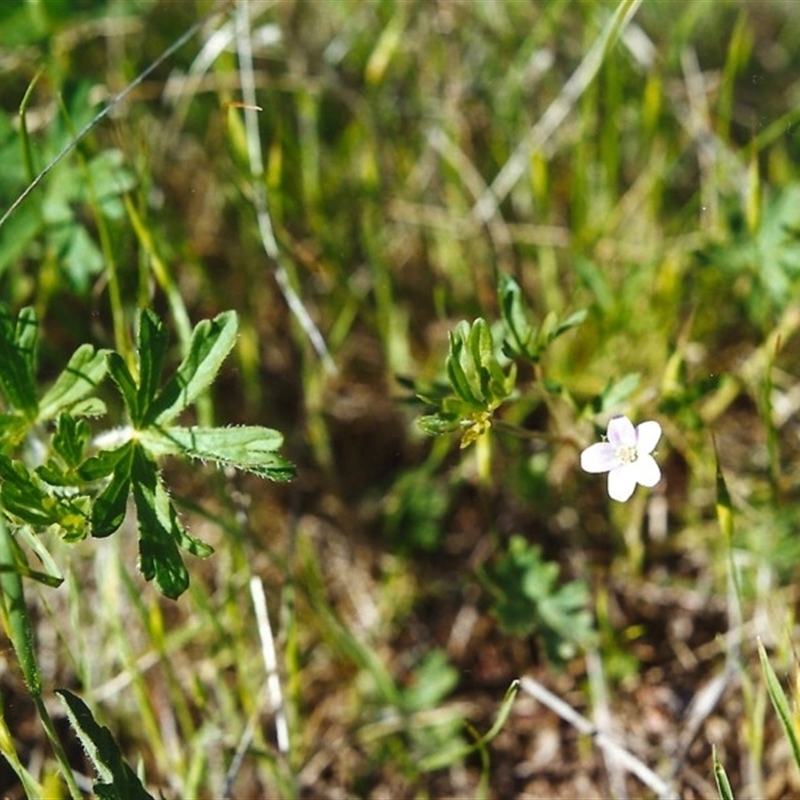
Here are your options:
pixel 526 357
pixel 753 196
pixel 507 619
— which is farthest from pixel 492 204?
pixel 507 619

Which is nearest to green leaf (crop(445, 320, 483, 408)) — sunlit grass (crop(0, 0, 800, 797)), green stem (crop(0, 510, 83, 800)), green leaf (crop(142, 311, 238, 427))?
A: sunlit grass (crop(0, 0, 800, 797))

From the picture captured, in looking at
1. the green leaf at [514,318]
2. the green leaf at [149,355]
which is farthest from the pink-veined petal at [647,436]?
the green leaf at [149,355]

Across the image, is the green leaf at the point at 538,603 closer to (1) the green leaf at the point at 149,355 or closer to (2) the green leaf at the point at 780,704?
(2) the green leaf at the point at 780,704

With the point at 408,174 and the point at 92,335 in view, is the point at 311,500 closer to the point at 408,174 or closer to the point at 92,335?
the point at 92,335

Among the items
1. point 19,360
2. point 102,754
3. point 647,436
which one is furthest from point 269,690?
point 647,436

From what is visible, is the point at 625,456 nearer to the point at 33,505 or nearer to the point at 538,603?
the point at 538,603

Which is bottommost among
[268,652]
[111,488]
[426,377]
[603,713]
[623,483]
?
[603,713]
